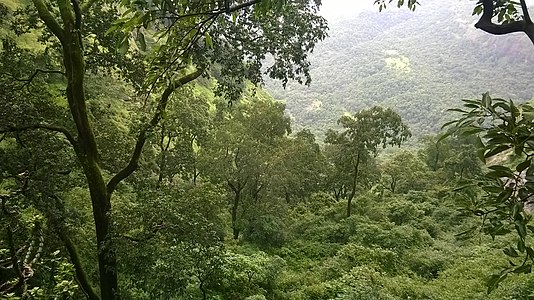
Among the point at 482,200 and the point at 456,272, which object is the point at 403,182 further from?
the point at 482,200

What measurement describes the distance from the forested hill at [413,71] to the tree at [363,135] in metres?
59.3

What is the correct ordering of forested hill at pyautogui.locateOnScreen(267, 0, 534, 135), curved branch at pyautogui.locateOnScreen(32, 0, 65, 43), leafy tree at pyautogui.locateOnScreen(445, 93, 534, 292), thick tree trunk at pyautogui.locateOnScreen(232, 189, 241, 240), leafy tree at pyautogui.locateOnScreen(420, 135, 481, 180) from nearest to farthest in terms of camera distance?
leafy tree at pyautogui.locateOnScreen(445, 93, 534, 292), curved branch at pyautogui.locateOnScreen(32, 0, 65, 43), thick tree trunk at pyautogui.locateOnScreen(232, 189, 241, 240), leafy tree at pyautogui.locateOnScreen(420, 135, 481, 180), forested hill at pyautogui.locateOnScreen(267, 0, 534, 135)

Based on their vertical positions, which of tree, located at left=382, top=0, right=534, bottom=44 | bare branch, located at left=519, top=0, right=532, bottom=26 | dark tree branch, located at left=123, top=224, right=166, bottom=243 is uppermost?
dark tree branch, located at left=123, top=224, right=166, bottom=243

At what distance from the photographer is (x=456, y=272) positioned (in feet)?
42.1

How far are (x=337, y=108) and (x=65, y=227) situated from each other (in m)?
94.8

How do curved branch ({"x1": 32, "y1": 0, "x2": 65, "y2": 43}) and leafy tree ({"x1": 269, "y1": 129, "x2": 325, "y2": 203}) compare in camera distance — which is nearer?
curved branch ({"x1": 32, "y1": 0, "x2": 65, "y2": 43})

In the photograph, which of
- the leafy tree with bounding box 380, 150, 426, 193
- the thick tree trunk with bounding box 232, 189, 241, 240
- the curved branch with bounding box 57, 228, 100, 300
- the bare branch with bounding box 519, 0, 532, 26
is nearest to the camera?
the bare branch with bounding box 519, 0, 532, 26

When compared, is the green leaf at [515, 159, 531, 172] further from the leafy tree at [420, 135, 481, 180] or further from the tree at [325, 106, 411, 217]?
the leafy tree at [420, 135, 481, 180]

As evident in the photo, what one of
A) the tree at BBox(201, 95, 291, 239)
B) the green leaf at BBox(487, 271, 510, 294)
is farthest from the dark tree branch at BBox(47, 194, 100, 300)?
the tree at BBox(201, 95, 291, 239)

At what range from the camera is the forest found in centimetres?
169

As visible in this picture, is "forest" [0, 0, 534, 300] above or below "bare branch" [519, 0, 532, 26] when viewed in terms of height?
above

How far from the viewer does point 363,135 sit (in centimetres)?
2009

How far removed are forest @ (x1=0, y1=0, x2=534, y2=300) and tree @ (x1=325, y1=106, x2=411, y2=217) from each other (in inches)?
4.2

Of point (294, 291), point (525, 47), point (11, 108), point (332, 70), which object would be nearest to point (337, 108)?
point (332, 70)
